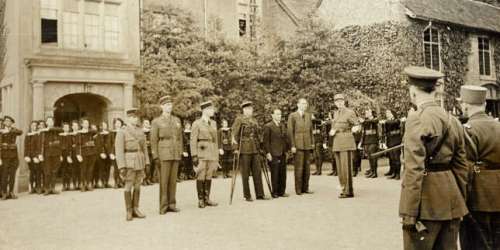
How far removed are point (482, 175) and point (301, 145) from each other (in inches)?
270

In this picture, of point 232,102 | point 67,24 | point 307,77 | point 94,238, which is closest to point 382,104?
point 307,77

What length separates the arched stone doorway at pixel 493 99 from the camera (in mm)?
27438

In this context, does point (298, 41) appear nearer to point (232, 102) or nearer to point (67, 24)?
point (232, 102)

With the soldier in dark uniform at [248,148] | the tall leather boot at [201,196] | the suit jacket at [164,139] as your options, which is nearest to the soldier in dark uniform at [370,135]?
the soldier in dark uniform at [248,148]

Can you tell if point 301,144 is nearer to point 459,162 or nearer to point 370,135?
point 370,135

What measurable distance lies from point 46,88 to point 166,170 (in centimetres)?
825

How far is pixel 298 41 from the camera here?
20859 millimetres

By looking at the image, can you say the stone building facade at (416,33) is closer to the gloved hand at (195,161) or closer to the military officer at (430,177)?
the gloved hand at (195,161)

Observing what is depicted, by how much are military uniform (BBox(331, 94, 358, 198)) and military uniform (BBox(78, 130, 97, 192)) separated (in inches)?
291

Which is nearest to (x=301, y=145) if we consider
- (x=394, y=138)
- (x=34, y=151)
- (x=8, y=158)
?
(x=394, y=138)

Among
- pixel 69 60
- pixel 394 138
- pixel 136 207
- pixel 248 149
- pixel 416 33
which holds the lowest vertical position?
pixel 136 207

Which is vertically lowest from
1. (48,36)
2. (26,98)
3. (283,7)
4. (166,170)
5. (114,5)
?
(166,170)

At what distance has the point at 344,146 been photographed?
11.0m

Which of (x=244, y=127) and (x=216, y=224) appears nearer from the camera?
(x=216, y=224)
